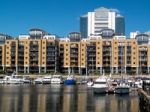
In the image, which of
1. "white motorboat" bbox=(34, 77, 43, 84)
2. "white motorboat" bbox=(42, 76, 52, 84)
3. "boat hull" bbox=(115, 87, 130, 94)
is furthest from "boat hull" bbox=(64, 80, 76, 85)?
"boat hull" bbox=(115, 87, 130, 94)

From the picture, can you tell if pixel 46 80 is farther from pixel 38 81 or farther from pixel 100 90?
pixel 100 90

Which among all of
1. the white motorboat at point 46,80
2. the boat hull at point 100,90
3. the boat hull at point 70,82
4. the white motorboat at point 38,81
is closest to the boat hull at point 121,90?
the boat hull at point 100,90

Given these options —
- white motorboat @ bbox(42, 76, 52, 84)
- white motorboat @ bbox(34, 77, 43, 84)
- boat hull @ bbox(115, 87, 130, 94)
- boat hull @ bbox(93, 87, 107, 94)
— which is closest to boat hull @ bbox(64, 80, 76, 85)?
white motorboat @ bbox(42, 76, 52, 84)

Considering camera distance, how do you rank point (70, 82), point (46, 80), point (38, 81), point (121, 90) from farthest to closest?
point (38, 81) → point (46, 80) → point (70, 82) → point (121, 90)

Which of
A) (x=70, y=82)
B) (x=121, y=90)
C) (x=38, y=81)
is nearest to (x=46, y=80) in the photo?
(x=38, y=81)

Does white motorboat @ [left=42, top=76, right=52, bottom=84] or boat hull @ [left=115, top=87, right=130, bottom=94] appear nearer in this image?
boat hull @ [left=115, top=87, right=130, bottom=94]

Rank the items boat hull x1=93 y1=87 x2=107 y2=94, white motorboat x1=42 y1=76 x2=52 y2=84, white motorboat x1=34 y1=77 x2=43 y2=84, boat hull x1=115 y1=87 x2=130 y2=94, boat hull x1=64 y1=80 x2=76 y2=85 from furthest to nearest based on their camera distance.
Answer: white motorboat x1=34 y1=77 x2=43 y2=84 < white motorboat x1=42 y1=76 x2=52 y2=84 < boat hull x1=64 y1=80 x2=76 y2=85 < boat hull x1=93 y1=87 x2=107 y2=94 < boat hull x1=115 y1=87 x2=130 y2=94

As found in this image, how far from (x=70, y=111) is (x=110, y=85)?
173ft

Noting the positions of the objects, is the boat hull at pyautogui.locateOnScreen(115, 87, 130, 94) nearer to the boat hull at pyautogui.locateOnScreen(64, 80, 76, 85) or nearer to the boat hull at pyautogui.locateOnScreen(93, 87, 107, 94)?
the boat hull at pyautogui.locateOnScreen(93, 87, 107, 94)

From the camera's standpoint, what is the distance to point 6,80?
185000 millimetres

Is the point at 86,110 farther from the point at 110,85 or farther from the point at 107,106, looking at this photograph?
the point at 110,85

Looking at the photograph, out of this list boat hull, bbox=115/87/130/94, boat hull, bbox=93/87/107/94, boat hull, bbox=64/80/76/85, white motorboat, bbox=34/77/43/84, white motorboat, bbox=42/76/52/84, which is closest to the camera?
boat hull, bbox=115/87/130/94

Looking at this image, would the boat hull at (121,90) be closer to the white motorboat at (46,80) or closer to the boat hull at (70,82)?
the boat hull at (70,82)

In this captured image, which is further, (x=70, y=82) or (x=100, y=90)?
(x=70, y=82)
